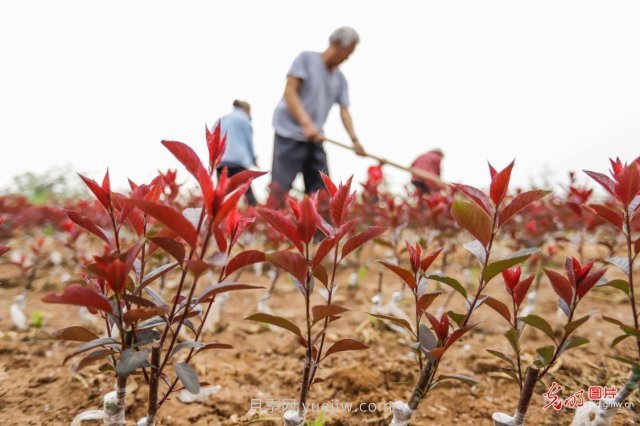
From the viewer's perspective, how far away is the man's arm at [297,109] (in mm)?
3672

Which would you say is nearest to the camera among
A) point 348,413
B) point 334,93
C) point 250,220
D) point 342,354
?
point 250,220

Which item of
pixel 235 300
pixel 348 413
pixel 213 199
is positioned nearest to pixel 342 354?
pixel 348 413

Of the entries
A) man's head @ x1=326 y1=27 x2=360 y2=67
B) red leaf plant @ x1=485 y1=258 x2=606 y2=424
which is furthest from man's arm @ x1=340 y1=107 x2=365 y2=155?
red leaf plant @ x1=485 y1=258 x2=606 y2=424

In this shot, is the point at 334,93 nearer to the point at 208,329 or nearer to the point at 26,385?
the point at 208,329

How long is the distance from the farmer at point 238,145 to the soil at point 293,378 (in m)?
2.42

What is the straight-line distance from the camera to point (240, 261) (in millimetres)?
913

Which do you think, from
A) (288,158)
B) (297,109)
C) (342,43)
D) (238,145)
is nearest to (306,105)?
(297,109)

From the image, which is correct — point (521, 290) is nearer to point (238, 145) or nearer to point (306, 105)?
point (306, 105)

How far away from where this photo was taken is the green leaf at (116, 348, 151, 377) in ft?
2.44

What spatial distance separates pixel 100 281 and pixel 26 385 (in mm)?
989

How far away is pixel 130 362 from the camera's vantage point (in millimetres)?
758

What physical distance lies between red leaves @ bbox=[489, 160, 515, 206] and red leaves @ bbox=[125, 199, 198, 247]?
0.69 metres

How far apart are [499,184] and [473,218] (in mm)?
124

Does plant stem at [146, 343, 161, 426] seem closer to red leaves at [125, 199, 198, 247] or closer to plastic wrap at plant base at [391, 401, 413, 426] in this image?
red leaves at [125, 199, 198, 247]
